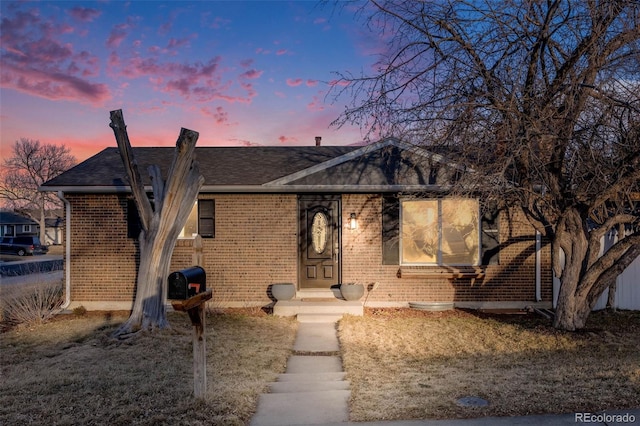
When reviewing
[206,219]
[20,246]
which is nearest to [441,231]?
[206,219]

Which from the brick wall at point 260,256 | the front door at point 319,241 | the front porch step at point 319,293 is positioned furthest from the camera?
the front door at point 319,241

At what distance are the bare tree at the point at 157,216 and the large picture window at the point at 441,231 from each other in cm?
489

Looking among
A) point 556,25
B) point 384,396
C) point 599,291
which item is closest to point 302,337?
point 384,396

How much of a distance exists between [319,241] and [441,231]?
282 cm

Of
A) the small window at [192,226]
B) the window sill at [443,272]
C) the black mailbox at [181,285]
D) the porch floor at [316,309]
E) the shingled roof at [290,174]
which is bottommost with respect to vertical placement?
the porch floor at [316,309]

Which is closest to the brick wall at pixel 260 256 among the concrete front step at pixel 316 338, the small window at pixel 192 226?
the small window at pixel 192 226

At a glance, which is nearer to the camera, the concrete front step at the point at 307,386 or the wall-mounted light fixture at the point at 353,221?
the concrete front step at the point at 307,386

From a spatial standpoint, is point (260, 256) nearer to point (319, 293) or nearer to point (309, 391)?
point (319, 293)

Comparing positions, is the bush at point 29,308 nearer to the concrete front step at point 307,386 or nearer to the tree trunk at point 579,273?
the concrete front step at point 307,386

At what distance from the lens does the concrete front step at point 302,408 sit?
165 inches

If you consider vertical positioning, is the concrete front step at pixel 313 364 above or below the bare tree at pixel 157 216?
below

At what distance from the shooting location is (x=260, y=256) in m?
10.6

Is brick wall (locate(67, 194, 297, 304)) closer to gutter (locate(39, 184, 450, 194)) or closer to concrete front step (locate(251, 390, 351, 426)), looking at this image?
gutter (locate(39, 184, 450, 194))

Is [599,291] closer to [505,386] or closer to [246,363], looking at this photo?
[505,386]
